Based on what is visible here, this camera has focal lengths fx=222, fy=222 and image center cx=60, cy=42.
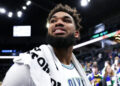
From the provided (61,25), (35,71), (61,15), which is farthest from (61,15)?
(35,71)

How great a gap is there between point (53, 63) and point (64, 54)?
0.91ft

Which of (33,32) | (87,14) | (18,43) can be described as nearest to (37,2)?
(87,14)

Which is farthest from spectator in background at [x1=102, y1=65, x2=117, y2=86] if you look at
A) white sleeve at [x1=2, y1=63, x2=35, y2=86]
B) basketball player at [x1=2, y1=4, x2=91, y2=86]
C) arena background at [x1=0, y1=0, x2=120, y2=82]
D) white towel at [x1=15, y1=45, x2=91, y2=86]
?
white sleeve at [x1=2, y1=63, x2=35, y2=86]

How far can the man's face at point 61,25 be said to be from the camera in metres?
1.26

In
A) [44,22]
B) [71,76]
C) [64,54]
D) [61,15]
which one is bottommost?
[71,76]

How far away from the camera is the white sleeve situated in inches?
36.3

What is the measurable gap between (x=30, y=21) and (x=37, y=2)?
137 inches

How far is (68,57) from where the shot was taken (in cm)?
141

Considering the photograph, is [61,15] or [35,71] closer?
[35,71]

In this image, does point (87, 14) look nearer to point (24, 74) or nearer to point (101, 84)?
point (101, 84)

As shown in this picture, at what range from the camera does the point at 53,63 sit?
108cm

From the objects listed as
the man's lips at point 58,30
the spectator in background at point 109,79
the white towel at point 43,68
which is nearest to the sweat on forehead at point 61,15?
the man's lips at point 58,30

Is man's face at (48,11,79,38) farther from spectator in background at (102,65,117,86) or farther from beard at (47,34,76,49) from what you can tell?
spectator in background at (102,65,117,86)

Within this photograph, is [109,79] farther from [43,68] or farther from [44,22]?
[44,22]
